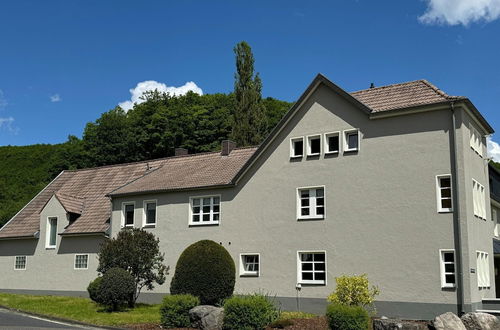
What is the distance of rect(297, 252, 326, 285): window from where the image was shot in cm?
2638

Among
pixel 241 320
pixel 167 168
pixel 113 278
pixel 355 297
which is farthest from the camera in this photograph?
pixel 167 168

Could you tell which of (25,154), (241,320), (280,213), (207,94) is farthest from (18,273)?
(25,154)

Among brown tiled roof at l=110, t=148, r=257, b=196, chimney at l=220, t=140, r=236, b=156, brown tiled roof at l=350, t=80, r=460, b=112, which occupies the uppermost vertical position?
brown tiled roof at l=350, t=80, r=460, b=112

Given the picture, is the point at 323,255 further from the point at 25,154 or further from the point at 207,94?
the point at 25,154

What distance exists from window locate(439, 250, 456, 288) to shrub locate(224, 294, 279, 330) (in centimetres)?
778

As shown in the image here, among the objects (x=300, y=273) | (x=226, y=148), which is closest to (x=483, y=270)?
(x=300, y=273)

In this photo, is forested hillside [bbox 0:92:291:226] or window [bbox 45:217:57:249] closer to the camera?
window [bbox 45:217:57:249]

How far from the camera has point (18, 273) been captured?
36.4 metres

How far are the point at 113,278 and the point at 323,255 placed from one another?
966cm

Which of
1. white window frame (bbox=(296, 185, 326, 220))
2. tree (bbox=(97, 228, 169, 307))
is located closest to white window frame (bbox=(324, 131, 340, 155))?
white window frame (bbox=(296, 185, 326, 220))

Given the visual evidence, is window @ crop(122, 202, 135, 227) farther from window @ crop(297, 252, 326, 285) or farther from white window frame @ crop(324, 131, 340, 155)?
white window frame @ crop(324, 131, 340, 155)

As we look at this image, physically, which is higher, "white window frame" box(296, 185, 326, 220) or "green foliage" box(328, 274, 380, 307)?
"white window frame" box(296, 185, 326, 220)

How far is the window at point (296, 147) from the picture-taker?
2813 cm

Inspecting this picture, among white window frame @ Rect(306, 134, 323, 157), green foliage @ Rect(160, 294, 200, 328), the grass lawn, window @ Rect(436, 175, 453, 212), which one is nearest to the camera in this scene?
green foliage @ Rect(160, 294, 200, 328)
